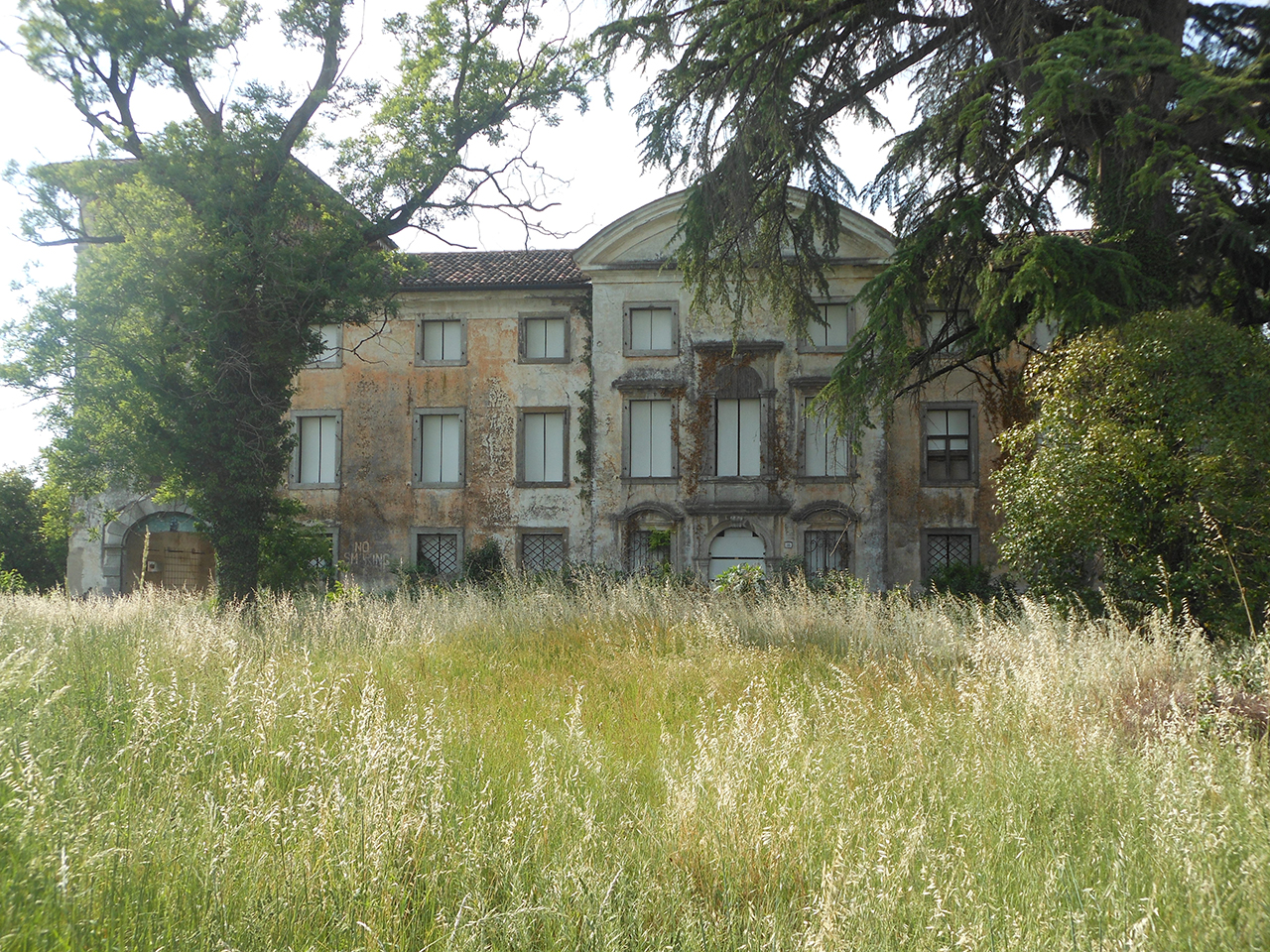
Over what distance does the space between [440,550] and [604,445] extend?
541cm

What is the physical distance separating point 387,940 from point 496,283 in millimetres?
23329

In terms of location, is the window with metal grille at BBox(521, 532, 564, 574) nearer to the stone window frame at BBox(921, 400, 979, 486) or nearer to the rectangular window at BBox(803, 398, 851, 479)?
the rectangular window at BBox(803, 398, 851, 479)

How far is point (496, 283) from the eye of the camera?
82.6ft

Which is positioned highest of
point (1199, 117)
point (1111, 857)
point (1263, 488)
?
point (1199, 117)

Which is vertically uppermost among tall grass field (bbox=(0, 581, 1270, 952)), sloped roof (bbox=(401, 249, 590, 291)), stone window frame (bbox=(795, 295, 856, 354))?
sloped roof (bbox=(401, 249, 590, 291))

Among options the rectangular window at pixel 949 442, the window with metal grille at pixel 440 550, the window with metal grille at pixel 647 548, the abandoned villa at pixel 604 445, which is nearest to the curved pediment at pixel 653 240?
the abandoned villa at pixel 604 445

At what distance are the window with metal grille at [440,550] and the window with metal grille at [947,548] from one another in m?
12.5

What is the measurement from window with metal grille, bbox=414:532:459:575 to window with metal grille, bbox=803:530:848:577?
30.7ft

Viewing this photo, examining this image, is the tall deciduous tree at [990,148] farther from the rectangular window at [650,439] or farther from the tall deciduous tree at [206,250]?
the rectangular window at [650,439]

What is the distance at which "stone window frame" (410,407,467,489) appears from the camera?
2536cm

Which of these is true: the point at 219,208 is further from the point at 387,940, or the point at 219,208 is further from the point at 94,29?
the point at 387,940

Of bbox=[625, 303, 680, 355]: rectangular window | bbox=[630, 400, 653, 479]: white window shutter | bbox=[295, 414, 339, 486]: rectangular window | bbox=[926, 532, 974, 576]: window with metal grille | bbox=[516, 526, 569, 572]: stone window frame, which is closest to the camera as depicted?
bbox=[926, 532, 974, 576]: window with metal grille

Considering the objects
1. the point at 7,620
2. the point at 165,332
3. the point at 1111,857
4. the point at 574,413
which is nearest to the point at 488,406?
the point at 574,413

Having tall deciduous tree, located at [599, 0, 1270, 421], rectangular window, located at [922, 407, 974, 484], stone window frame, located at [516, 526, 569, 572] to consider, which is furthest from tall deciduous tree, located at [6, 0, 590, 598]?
rectangular window, located at [922, 407, 974, 484]
